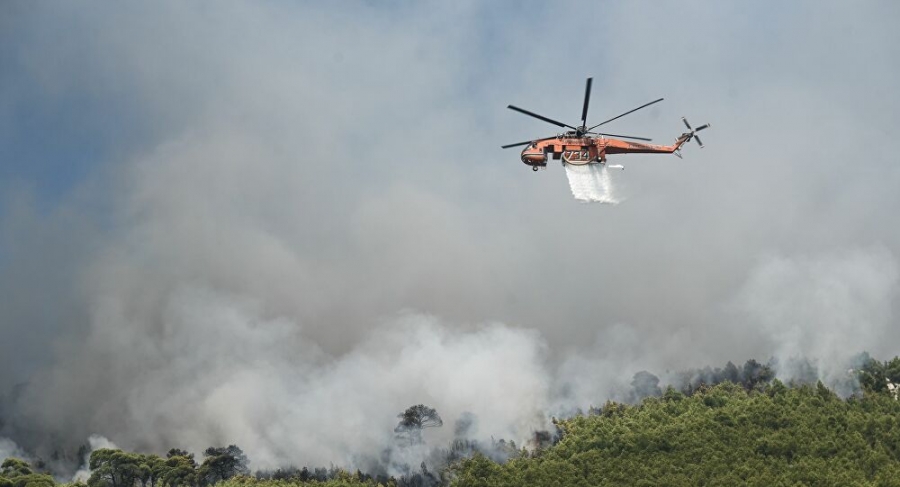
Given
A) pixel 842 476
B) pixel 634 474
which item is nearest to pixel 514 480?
Result: pixel 634 474

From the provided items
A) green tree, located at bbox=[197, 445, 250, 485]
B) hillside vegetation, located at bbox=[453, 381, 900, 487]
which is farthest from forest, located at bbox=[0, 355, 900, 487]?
green tree, located at bbox=[197, 445, 250, 485]

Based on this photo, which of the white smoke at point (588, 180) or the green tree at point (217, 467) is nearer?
the white smoke at point (588, 180)

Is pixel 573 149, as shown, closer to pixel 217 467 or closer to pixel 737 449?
pixel 737 449

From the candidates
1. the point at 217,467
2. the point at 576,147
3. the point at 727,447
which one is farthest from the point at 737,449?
the point at 217,467

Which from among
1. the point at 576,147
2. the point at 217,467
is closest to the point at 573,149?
the point at 576,147

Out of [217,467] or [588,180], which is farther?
[217,467]

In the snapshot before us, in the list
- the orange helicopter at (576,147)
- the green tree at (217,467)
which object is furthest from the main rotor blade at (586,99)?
the green tree at (217,467)

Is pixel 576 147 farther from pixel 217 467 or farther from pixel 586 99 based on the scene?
pixel 217 467

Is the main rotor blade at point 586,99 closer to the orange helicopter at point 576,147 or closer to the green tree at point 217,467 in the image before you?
the orange helicopter at point 576,147

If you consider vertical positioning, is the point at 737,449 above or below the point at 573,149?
below

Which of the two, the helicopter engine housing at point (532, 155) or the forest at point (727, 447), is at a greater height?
the helicopter engine housing at point (532, 155)

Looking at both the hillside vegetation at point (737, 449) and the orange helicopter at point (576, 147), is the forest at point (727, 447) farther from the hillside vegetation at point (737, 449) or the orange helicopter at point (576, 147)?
the orange helicopter at point (576, 147)

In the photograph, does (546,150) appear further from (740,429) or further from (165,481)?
(165,481)

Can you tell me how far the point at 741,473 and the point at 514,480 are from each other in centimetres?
2965
